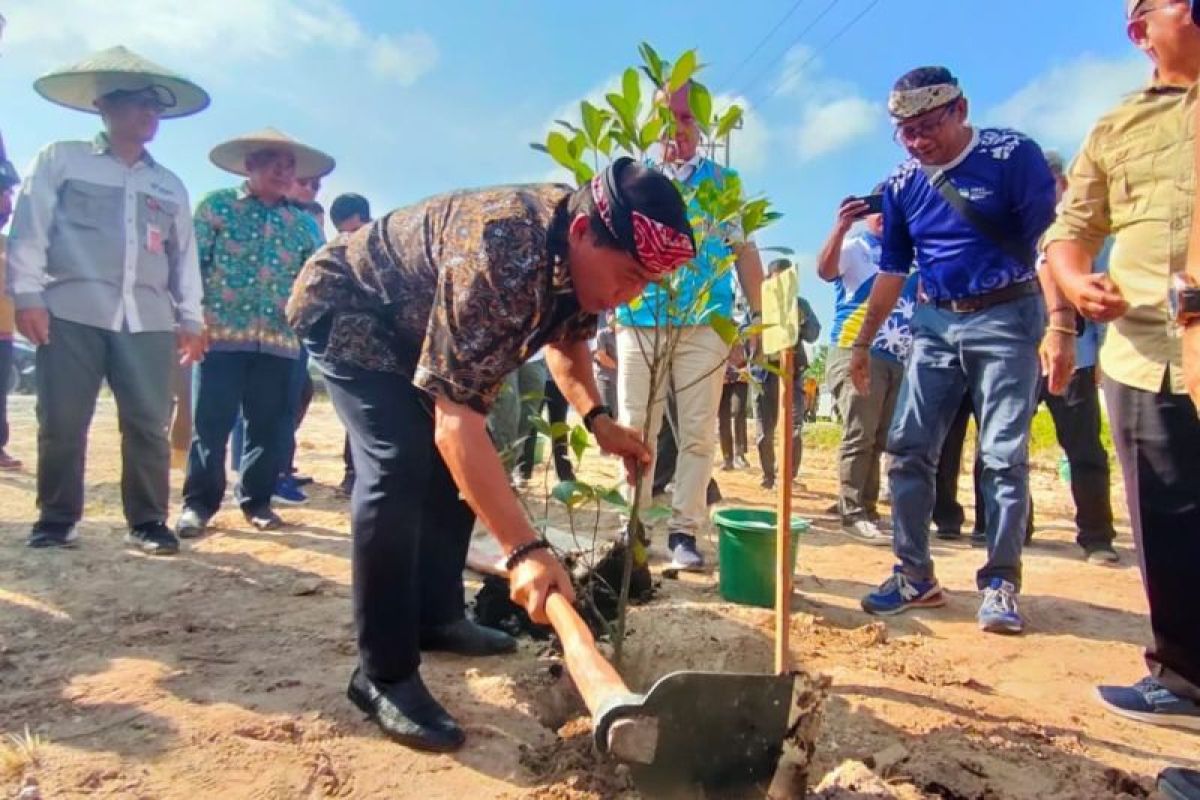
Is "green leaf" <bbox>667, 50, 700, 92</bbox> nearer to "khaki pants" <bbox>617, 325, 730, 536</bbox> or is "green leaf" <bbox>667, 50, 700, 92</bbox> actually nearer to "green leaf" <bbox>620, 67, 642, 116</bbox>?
"green leaf" <bbox>620, 67, 642, 116</bbox>

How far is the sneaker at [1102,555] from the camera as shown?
426cm

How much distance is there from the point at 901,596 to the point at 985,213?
5.04 ft

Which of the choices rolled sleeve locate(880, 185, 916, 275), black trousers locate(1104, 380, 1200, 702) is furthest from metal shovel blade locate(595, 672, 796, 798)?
rolled sleeve locate(880, 185, 916, 275)

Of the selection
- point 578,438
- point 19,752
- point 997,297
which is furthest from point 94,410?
point 997,297

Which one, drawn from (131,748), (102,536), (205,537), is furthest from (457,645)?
(102,536)

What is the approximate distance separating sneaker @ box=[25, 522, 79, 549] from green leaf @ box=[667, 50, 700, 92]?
3.34 meters

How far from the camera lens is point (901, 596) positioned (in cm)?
323

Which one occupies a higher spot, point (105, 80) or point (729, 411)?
point (105, 80)

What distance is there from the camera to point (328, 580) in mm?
3359

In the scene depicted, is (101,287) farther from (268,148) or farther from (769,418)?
(769,418)

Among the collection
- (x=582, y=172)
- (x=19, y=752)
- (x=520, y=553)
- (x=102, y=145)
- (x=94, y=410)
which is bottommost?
(x=19, y=752)

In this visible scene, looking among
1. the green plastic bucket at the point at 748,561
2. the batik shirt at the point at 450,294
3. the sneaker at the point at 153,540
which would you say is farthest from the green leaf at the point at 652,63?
the sneaker at the point at 153,540

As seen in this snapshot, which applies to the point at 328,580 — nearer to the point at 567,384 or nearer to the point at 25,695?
the point at 25,695

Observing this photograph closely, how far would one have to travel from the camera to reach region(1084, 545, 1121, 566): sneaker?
4262 mm
